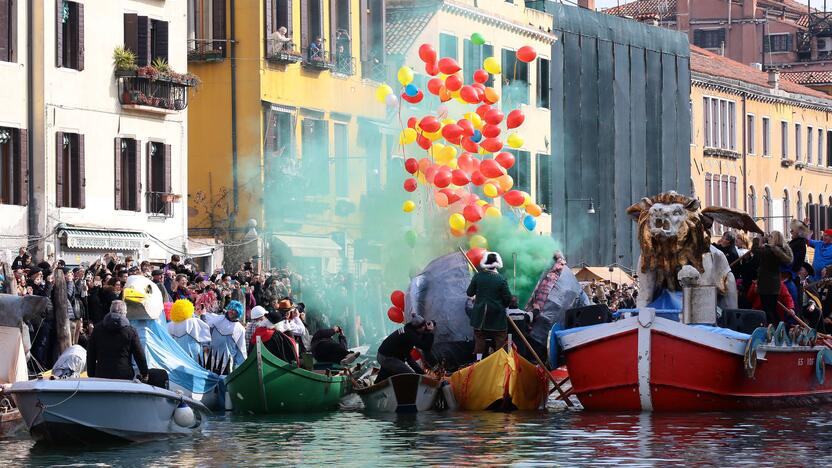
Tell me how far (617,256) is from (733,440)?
46.7 metres

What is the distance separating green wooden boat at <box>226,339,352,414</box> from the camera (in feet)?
98.9

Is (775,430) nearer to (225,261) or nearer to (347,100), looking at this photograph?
(225,261)

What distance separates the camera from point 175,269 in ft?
127

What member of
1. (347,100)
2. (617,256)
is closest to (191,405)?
(347,100)

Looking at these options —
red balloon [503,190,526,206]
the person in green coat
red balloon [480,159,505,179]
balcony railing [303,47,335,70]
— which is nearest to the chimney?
balcony railing [303,47,335,70]

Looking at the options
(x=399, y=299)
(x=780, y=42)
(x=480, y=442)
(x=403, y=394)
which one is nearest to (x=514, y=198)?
(x=399, y=299)

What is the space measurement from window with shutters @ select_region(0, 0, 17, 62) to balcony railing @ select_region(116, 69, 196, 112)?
3.72 meters

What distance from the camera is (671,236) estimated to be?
3127cm

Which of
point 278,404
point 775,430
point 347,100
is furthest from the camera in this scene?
point 347,100

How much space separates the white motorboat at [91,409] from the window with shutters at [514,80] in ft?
126

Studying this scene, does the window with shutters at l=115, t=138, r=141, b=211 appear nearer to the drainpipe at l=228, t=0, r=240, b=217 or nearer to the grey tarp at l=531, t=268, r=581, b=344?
the drainpipe at l=228, t=0, r=240, b=217

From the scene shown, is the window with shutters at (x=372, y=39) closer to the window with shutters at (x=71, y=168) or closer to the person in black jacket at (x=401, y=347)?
the window with shutters at (x=71, y=168)

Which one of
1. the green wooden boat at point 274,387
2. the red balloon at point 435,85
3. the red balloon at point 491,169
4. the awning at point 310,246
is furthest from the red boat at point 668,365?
the awning at point 310,246

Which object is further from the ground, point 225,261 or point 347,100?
point 347,100
